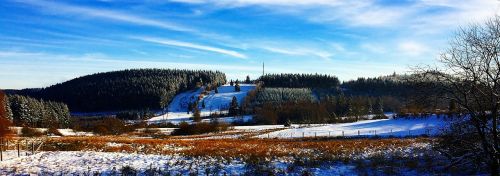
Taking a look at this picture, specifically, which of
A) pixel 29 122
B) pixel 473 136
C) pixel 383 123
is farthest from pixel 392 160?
pixel 29 122

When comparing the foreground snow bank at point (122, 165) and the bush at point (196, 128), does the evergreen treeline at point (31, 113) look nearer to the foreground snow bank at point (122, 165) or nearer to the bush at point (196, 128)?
the bush at point (196, 128)

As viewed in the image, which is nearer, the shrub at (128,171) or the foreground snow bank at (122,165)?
the shrub at (128,171)

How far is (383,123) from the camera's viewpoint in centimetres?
8581

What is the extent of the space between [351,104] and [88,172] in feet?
467

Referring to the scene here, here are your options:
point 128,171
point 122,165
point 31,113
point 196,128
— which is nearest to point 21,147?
point 122,165

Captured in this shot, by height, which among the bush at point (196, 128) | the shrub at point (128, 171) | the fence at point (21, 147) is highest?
the fence at point (21, 147)

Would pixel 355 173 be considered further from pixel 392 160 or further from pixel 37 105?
pixel 37 105

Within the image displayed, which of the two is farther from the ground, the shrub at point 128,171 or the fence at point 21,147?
the fence at point 21,147

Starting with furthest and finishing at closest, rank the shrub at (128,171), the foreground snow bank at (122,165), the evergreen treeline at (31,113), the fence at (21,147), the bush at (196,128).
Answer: the evergreen treeline at (31,113)
the bush at (196,128)
the fence at (21,147)
the foreground snow bank at (122,165)
the shrub at (128,171)

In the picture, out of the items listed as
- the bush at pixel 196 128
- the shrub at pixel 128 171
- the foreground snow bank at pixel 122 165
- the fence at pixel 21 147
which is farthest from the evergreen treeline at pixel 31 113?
the shrub at pixel 128 171

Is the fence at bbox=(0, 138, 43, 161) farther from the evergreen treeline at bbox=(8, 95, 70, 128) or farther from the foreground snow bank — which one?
the evergreen treeline at bbox=(8, 95, 70, 128)

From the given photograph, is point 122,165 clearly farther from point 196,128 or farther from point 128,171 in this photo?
point 196,128

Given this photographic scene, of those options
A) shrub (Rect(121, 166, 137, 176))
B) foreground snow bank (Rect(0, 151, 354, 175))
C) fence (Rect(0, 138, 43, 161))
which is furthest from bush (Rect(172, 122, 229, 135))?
shrub (Rect(121, 166, 137, 176))

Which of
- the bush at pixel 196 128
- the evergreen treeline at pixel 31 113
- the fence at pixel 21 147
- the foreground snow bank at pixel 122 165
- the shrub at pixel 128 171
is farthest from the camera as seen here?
the evergreen treeline at pixel 31 113
